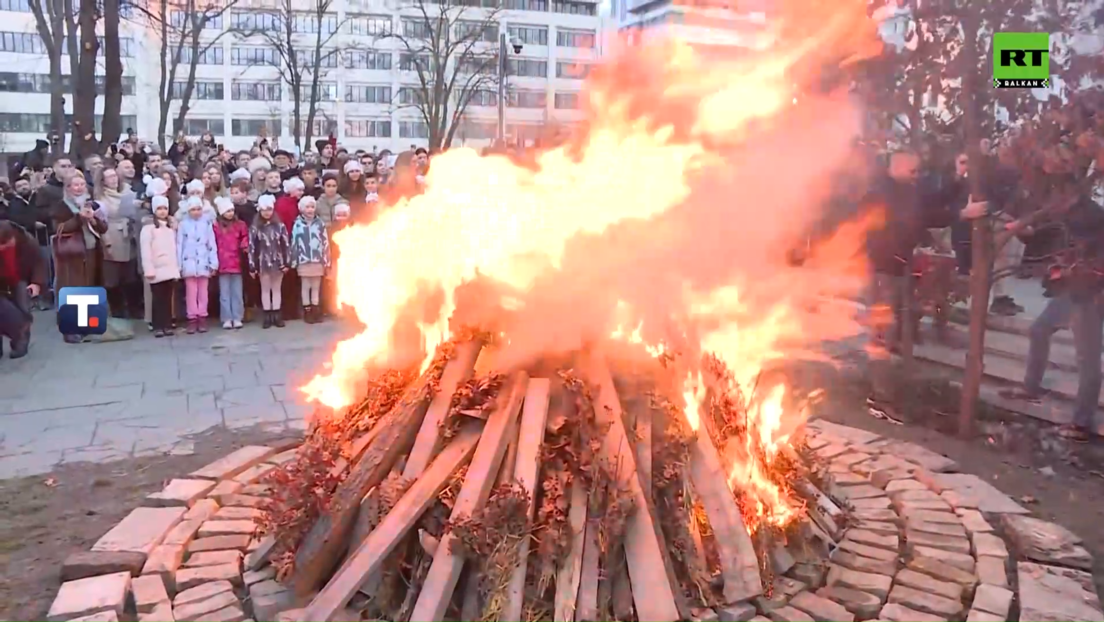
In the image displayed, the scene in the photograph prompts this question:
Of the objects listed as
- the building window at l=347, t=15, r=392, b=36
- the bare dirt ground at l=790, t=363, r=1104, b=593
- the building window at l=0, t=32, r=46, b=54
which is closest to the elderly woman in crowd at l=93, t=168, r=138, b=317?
the bare dirt ground at l=790, t=363, r=1104, b=593

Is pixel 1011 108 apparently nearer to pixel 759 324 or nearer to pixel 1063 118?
pixel 1063 118

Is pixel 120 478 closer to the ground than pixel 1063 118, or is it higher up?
closer to the ground

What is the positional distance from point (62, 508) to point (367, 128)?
54.2 metres

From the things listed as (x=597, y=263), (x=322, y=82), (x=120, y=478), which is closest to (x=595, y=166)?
(x=597, y=263)

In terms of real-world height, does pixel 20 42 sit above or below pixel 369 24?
below

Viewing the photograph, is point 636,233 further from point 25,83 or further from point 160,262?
point 25,83

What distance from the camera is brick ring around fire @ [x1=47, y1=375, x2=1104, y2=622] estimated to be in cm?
367

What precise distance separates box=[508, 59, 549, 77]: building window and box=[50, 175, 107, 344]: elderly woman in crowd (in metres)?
28.5

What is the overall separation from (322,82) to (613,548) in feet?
177

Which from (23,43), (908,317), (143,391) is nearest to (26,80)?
(23,43)

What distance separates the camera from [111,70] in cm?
1563

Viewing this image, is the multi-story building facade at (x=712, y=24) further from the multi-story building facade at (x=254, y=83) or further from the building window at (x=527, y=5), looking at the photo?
the multi-story building facade at (x=254, y=83)

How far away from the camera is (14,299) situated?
9.41m
